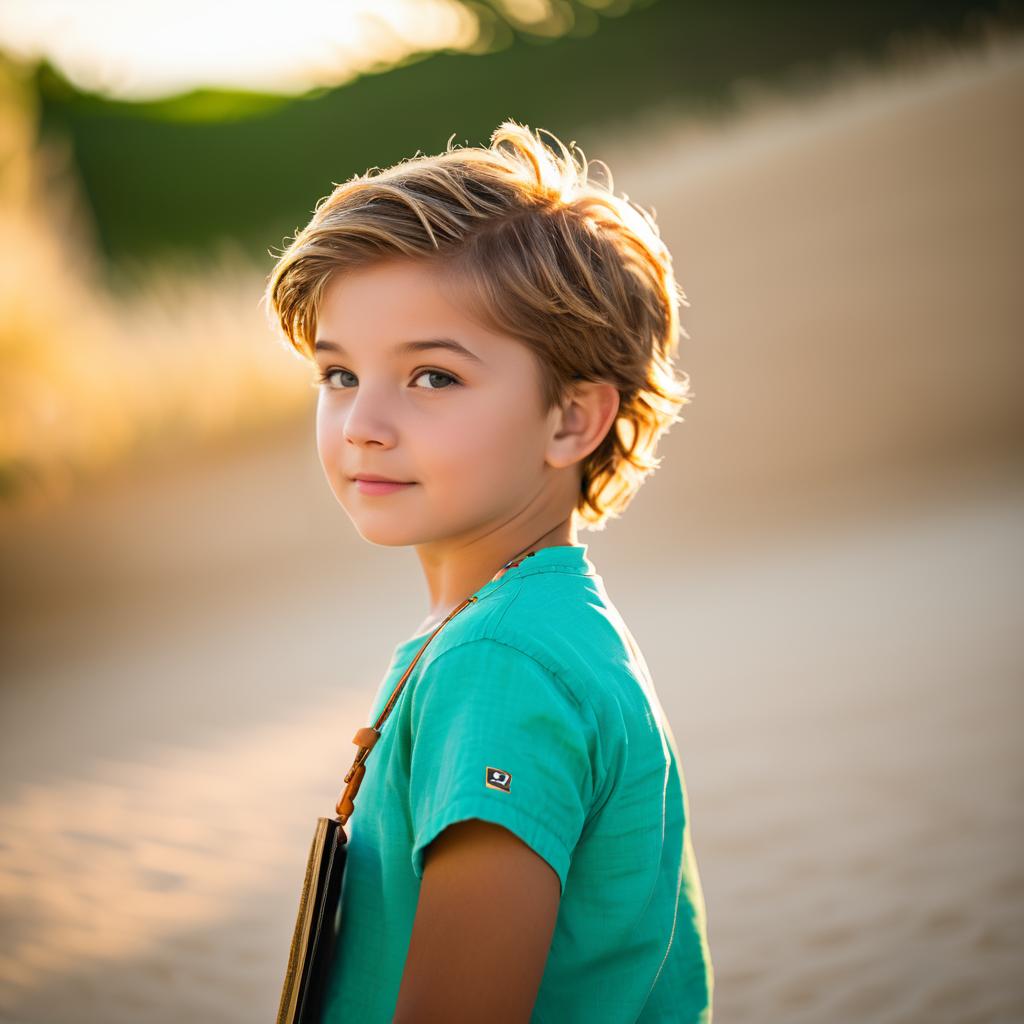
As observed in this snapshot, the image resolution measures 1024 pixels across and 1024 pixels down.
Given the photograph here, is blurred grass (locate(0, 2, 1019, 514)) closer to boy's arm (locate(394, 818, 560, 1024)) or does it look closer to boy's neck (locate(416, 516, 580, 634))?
boy's neck (locate(416, 516, 580, 634))

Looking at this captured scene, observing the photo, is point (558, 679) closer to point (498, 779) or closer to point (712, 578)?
point (498, 779)

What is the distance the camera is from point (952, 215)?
10.9 metres

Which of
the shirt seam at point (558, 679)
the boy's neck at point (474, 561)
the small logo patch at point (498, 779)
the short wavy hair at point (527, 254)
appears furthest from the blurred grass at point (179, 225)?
the small logo patch at point (498, 779)

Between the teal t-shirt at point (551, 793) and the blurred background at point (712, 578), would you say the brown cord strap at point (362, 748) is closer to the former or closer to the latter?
the teal t-shirt at point (551, 793)

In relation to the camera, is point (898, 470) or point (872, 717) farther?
point (898, 470)

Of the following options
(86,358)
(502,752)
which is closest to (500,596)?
(502,752)

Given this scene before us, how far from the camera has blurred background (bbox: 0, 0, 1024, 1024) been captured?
3.60 meters

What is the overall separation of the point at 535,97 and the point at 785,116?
808 centimetres

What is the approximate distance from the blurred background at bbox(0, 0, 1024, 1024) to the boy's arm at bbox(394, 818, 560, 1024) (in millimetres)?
2058

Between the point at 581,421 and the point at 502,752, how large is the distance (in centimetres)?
57

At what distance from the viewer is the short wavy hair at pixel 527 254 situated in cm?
147

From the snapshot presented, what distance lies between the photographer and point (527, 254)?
4.96ft


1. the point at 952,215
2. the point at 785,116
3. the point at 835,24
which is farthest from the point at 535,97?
the point at 952,215

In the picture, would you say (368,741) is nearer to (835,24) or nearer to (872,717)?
(872,717)
